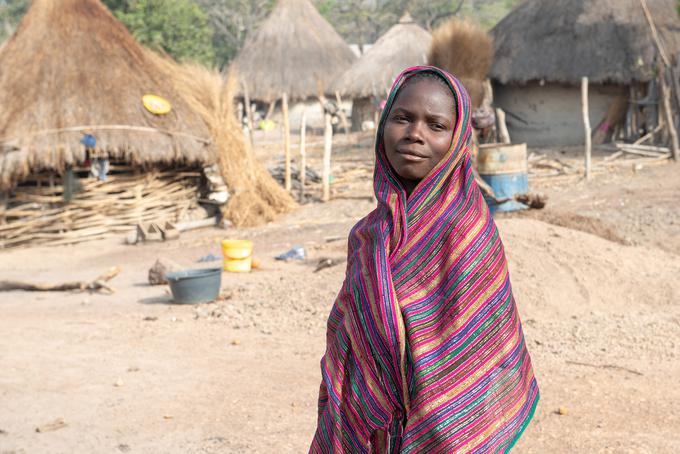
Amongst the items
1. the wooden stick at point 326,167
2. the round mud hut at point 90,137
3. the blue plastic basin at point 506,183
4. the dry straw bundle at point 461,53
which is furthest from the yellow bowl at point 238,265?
the dry straw bundle at point 461,53

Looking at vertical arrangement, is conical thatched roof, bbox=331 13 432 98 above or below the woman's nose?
above

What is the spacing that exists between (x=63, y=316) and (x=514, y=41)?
1415cm

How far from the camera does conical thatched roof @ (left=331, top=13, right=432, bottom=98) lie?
950 inches

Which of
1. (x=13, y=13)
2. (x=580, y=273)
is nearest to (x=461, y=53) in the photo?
(x=580, y=273)

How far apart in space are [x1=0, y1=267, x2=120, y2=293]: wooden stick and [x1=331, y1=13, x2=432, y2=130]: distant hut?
53.9 feet

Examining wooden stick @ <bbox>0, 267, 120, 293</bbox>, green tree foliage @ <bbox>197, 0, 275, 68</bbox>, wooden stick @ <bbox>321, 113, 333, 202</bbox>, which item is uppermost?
green tree foliage @ <bbox>197, 0, 275, 68</bbox>

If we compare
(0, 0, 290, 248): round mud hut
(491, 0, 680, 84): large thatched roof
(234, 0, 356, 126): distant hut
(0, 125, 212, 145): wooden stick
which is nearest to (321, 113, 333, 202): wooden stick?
(0, 0, 290, 248): round mud hut

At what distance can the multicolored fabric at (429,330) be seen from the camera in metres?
1.87

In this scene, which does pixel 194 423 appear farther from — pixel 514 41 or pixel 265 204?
pixel 514 41

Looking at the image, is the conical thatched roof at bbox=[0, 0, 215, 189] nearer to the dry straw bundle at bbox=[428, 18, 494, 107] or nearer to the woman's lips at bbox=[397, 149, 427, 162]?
the dry straw bundle at bbox=[428, 18, 494, 107]

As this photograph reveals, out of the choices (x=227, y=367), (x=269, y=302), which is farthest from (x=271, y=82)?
(x=227, y=367)

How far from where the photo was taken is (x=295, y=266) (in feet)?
28.2

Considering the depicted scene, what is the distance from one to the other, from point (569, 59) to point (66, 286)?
12.7 metres

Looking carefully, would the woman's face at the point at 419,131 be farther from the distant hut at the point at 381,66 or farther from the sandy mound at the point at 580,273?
the distant hut at the point at 381,66
